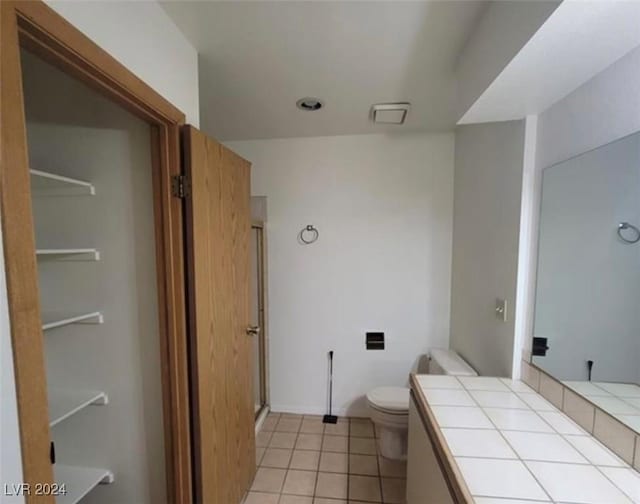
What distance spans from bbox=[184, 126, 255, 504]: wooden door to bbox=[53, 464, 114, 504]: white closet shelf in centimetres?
45

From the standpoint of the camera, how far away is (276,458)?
222 centimetres

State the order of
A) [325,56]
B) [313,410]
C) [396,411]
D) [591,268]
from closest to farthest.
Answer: [591,268] → [325,56] → [396,411] → [313,410]

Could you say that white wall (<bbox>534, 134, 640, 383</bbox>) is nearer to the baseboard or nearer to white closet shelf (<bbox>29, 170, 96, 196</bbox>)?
the baseboard

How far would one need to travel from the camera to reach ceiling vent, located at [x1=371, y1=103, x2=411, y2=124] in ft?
6.66

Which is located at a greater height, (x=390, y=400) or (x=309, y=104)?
(x=309, y=104)

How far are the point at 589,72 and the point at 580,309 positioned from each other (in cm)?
90

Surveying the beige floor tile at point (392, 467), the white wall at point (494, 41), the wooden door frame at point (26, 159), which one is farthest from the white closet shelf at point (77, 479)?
the white wall at point (494, 41)

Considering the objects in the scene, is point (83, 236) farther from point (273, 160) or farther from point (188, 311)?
point (273, 160)

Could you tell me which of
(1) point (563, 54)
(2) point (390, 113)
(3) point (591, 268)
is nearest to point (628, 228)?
(3) point (591, 268)

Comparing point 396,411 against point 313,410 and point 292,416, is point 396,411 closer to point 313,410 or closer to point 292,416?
point 313,410

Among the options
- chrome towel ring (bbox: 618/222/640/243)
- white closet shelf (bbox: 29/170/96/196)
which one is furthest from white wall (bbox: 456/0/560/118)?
white closet shelf (bbox: 29/170/96/196)

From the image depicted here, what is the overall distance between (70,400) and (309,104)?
6.66 ft

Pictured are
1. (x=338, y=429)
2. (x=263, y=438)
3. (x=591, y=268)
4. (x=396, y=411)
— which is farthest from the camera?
(x=338, y=429)

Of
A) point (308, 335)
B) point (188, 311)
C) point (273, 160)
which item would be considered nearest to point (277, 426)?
point (308, 335)
